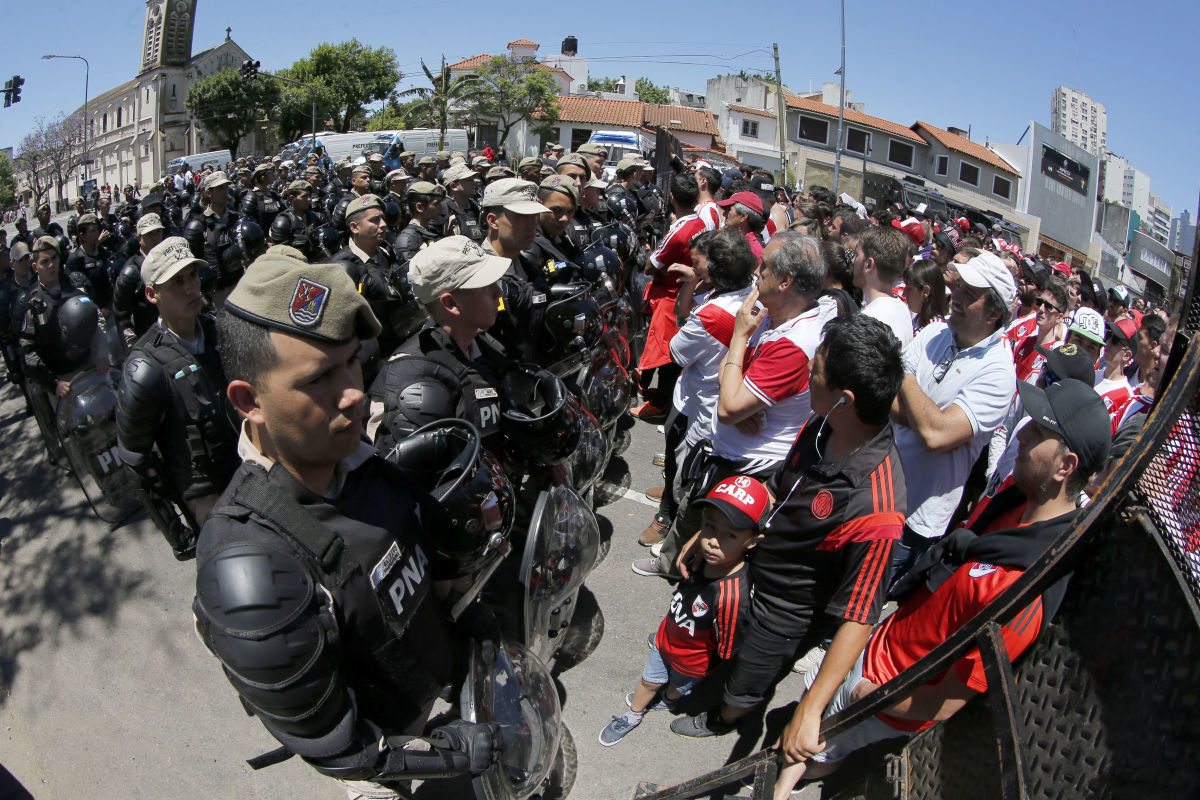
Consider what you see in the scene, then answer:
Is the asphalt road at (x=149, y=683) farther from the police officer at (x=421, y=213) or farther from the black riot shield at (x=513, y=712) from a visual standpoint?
the police officer at (x=421, y=213)

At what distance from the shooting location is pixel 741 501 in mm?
2670

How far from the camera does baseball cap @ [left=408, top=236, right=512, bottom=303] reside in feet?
9.16

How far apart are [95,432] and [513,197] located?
8.78 ft

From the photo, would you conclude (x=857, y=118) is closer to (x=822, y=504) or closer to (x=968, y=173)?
(x=968, y=173)

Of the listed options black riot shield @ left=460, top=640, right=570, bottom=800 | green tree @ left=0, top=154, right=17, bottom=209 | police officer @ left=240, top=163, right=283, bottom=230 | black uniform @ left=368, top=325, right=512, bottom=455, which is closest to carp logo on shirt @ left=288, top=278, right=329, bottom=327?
black uniform @ left=368, top=325, right=512, bottom=455

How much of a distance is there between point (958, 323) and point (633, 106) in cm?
5686

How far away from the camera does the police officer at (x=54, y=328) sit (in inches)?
185

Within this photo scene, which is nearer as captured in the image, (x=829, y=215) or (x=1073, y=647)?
(x=1073, y=647)

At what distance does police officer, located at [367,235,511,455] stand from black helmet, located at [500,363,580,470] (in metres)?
0.07

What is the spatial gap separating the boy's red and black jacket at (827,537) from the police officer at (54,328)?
4326mm

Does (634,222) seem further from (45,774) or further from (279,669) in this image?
(279,669)

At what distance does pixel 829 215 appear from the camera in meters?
10.6

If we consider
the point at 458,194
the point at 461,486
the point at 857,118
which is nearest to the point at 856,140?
the point at 857,118

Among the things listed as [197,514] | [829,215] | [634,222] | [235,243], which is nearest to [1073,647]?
[197,514]
